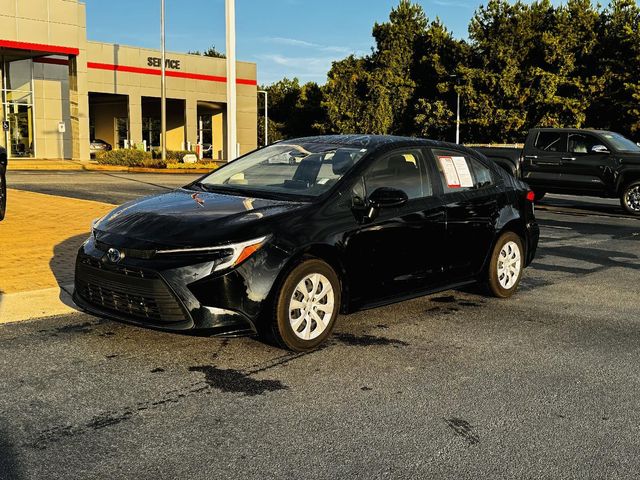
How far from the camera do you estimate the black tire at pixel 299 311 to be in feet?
16.1

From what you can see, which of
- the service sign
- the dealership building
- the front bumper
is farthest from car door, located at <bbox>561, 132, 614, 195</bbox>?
the service sign

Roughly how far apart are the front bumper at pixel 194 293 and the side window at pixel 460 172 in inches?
92.0

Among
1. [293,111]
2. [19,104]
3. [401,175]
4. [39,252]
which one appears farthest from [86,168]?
[293,111]

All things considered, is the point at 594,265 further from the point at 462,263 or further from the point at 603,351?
the point at 603,351

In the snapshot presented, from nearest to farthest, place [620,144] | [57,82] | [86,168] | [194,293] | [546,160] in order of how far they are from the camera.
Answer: [194,293]
[620,144]
[546,160]
[86,168]
[57,82]

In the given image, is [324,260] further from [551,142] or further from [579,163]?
[551,142]

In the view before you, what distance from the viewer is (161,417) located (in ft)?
12.9

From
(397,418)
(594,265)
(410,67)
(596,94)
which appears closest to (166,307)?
(397,418)

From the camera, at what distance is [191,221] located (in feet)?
16.5

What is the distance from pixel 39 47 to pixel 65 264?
3222cm

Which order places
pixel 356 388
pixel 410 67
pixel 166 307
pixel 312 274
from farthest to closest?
pixel 410 67
pixel 312 274
pixel 166 307
pixel 356 388

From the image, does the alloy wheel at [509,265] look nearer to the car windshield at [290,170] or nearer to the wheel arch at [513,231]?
the wheel arch at [513,231]

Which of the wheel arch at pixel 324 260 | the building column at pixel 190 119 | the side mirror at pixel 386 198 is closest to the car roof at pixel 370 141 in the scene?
the side mirror at pixel 386 198

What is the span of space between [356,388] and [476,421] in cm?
82
